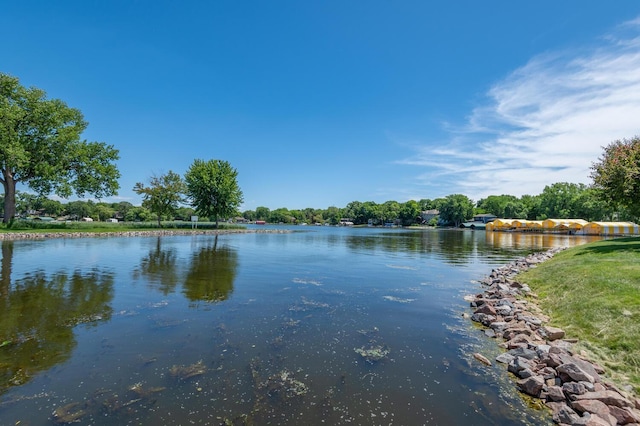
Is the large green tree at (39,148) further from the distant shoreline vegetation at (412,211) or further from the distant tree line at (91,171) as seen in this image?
the distant shoreline vegetation at (412,211)

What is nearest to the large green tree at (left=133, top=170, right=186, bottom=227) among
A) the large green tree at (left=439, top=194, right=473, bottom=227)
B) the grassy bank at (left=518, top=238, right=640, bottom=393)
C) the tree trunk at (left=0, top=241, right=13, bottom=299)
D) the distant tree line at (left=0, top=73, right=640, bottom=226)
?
the distant tree line at (left=0, top=73, right=640, bottom=226)

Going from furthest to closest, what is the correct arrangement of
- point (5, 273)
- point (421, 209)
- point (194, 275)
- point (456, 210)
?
1. point (421, 209)
2. point (456, 210)
3. point (194, 275)
4. point (5, 273)

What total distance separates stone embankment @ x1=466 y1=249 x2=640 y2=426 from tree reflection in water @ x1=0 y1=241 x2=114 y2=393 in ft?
34.7

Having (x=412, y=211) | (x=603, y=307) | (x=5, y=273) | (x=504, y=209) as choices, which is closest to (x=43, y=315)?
(x=5, y=273)

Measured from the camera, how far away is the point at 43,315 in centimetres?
1022

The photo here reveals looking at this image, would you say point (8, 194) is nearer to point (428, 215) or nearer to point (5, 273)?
point (5, 273)

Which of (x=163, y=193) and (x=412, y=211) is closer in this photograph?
(x=163, y=193)

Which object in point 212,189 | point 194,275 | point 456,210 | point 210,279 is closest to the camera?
point 210,279

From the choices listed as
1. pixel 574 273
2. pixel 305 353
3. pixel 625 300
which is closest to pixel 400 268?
pixel 574 273

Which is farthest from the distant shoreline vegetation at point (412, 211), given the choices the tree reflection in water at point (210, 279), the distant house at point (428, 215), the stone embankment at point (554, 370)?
the stone embankment at point (554, 370)

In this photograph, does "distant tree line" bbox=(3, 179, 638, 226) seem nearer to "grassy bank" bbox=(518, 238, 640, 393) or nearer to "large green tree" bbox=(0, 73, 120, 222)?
"large green tree" bbox=(0, 73, 120, 222)

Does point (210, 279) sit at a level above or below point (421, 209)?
below

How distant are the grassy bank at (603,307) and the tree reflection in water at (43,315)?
1284cm

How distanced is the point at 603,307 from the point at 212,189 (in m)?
67.5
